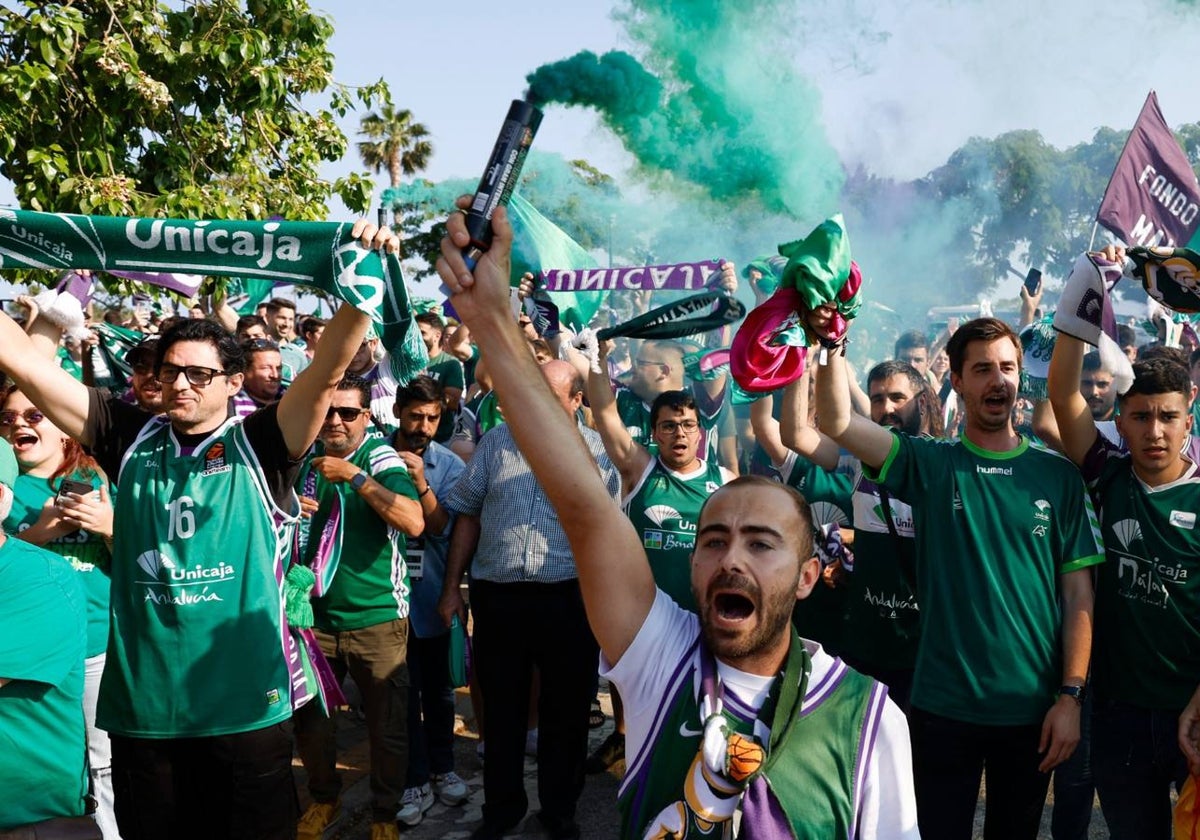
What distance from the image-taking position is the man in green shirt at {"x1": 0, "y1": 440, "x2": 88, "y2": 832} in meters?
3.19

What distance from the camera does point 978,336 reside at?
3873 mm

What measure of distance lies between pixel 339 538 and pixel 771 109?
4.87 metres

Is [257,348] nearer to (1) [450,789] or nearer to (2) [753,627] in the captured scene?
(1) [450,789]

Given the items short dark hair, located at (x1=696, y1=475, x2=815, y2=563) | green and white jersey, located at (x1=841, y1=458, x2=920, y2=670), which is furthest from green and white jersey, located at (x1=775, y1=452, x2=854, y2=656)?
short dark hair, located at (x1=696, y1=475, x2=815, y2=563)

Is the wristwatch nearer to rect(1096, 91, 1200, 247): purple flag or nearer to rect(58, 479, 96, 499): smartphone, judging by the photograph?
rect(58, 479, 96, 499): smartphone

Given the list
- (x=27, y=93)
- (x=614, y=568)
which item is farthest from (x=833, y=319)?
(x=27, y=93)

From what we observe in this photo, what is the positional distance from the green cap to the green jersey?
0.88 m

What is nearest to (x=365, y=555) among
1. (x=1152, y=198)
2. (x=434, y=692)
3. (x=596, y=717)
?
(x=434, y=692)

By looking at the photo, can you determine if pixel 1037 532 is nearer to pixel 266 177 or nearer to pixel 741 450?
pixel 741 450

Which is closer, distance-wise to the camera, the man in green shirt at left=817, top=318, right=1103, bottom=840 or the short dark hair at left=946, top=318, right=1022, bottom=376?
the man in green shirt at left=817, top=318, right=1103, bottom=840

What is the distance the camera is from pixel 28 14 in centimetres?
795

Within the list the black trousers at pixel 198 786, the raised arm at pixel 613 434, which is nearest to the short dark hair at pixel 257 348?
the raised arm at pixel 613 434

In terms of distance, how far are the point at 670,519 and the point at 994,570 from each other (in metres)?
1.96

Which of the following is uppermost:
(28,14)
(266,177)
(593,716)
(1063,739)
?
(28,14)
